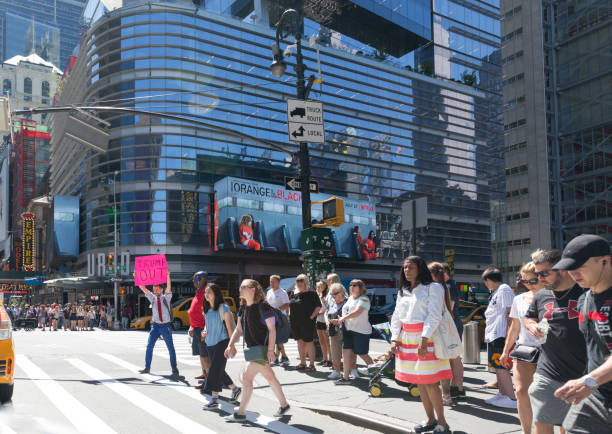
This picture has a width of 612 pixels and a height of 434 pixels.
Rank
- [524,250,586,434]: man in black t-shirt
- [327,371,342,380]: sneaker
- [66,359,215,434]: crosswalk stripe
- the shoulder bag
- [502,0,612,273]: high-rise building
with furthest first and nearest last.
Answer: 1. [502,0,612,273]: high-rise building
2. [327,371,342,380]: sneaker
3. the shoulder bag
4. [66,359,215,434]: crosswalk stripe
5. [524,250,586,434]: man in black t-shirt

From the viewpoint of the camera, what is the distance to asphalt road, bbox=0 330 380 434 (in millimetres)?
6949

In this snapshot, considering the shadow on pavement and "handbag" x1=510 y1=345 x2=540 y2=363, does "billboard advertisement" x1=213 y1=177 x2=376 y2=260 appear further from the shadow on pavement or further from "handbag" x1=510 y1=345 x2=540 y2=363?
"handbag" x1=510 y1=345 x2=540 y2=363

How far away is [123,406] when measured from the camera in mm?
8305

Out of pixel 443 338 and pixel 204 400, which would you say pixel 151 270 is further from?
pixel 443 338

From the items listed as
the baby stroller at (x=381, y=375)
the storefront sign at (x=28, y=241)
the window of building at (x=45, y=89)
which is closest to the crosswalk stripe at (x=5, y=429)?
the baby stroller at (x=381, y=375)

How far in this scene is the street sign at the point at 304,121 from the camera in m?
12.5

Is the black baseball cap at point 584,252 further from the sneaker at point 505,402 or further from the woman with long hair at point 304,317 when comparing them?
the woman with long hair at point 304,317

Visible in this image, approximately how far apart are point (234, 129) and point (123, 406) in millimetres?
47151

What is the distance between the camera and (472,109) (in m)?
77.1

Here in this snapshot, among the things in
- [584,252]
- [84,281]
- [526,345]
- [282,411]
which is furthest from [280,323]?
[84,281]

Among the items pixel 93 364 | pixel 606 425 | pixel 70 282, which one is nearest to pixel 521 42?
pixel 70 282

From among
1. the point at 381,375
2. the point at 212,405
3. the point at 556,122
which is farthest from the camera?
the point at 556,122

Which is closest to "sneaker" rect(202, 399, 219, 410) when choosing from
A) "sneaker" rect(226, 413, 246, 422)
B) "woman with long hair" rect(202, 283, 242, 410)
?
"woman with long hair" rect(202, 283, 242, 410)

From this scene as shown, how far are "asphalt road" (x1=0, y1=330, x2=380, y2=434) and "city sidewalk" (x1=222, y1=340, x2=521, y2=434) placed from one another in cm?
23
